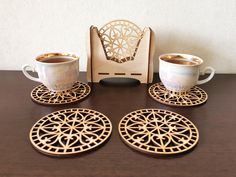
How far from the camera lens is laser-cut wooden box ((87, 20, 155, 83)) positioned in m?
0.61

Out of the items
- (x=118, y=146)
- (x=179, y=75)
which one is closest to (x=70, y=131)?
(x=118, y=146)

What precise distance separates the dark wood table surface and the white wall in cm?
18

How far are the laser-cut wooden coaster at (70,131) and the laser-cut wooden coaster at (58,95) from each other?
2.2 inches

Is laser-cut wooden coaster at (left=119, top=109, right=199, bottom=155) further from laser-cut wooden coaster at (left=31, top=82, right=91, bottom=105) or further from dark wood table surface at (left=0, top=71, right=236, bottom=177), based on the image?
laser-cut wooden coaster at (left=31, top=82, right=91, bottom=105)

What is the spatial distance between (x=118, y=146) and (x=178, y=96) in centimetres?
25

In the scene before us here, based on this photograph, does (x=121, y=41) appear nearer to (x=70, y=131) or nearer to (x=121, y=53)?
(x=121, y=53)

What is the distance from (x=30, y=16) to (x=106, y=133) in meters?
0.48

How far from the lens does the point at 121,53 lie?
2.09 ft

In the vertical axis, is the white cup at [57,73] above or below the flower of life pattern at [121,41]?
below

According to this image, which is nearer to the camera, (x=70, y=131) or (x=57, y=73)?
(x=70, y=131)

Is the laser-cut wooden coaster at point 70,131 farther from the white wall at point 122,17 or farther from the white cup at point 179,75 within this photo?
the white wall at point 122,17

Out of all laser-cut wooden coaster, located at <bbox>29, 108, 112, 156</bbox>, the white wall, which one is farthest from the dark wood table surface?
the white wall

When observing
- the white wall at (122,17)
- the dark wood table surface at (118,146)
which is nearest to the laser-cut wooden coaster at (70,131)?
the dark wood table surface at (118,146)

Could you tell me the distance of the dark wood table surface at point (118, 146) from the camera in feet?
1.08
